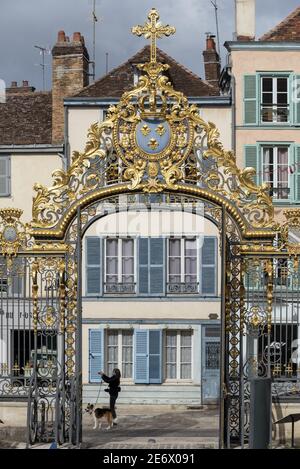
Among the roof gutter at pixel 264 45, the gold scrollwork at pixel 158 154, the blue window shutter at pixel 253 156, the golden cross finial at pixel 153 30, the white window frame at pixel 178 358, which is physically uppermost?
the roof gutter at pixel 264 45

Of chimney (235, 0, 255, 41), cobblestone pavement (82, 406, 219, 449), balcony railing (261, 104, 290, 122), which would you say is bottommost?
cobblestone pavement (82, 406, 219, 449)

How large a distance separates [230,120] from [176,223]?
3.18 meters

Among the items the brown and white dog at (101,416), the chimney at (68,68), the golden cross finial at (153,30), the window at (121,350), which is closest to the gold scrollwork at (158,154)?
the golden cross finial at (153,30)

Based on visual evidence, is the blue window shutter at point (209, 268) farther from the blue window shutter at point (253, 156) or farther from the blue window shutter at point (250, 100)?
the blue window shutter at point (250, 100)

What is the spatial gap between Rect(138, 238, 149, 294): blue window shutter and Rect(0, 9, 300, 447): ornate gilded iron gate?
10.4 metres

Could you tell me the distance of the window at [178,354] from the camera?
2644cm

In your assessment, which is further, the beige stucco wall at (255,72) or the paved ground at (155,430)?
the beige stucco wall at (255,72)

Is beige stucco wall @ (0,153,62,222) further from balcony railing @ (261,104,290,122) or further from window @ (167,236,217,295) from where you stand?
balcony railing @ (261,104,290,122)

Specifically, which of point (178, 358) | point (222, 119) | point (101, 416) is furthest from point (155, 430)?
point (222, 119)

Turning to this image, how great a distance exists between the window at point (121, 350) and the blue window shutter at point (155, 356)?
1.85 ft

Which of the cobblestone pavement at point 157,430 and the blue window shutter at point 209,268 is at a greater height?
the blue window shutter at point 209,268

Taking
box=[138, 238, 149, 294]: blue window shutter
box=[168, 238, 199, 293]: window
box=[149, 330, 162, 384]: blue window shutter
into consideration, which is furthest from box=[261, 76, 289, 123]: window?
box=[149, 330, 162, 384]: blue window shutter

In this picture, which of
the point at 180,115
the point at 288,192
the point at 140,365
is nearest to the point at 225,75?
the point at 288,192

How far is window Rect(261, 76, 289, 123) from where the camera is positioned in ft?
90.6
